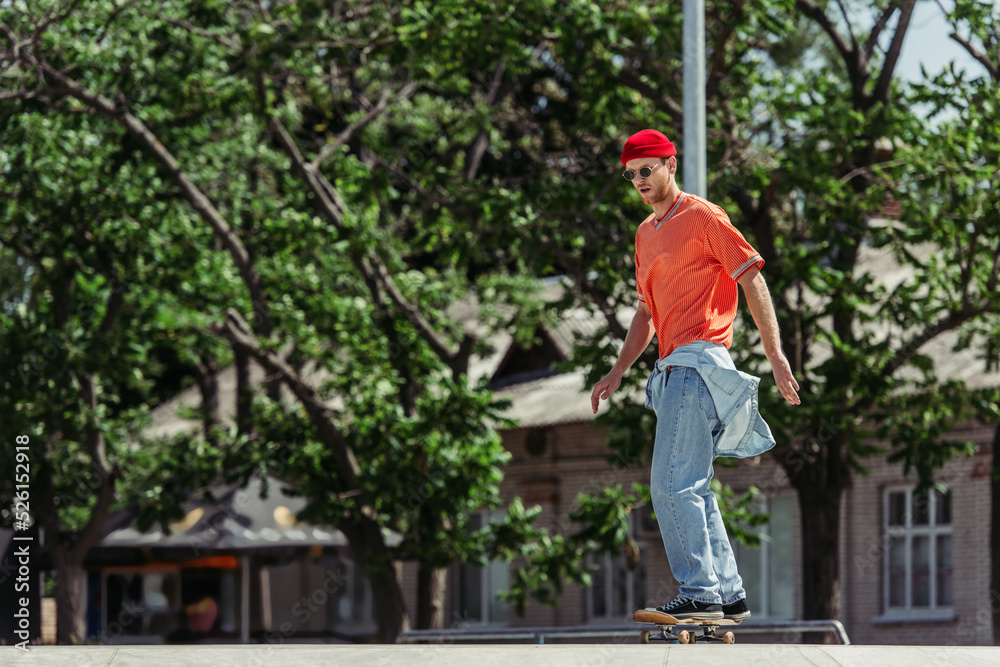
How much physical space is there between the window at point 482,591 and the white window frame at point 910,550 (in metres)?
7.66

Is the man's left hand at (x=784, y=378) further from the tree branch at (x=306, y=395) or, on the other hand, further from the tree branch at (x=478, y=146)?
the tree branch at (x=478, y=146)

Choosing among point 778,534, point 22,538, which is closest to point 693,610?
point 22,538

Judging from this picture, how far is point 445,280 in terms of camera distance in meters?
17.7

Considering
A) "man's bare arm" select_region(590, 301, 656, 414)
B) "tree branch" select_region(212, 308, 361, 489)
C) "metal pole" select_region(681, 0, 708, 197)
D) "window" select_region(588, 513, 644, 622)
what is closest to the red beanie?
"man's bare arm" select_region(590, 301, 656, 414)

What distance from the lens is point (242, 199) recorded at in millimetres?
18984

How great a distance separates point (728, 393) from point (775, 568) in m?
17.0

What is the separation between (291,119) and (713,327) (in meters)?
13.3

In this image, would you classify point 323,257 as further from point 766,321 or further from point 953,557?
point 766,321

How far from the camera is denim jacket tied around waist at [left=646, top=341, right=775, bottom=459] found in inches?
213

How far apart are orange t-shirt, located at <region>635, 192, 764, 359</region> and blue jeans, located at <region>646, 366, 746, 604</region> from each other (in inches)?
7.5

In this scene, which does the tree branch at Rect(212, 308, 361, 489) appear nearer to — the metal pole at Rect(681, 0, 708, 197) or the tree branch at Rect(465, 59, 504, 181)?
the tree branch at Rect(465, 59, 504, 181)

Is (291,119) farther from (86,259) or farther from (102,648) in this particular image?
(102,648)

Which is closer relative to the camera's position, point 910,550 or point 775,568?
point 910,550

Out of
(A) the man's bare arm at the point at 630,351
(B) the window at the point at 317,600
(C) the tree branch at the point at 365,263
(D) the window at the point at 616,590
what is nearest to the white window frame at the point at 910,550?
(D) the window at the point at 616,590
